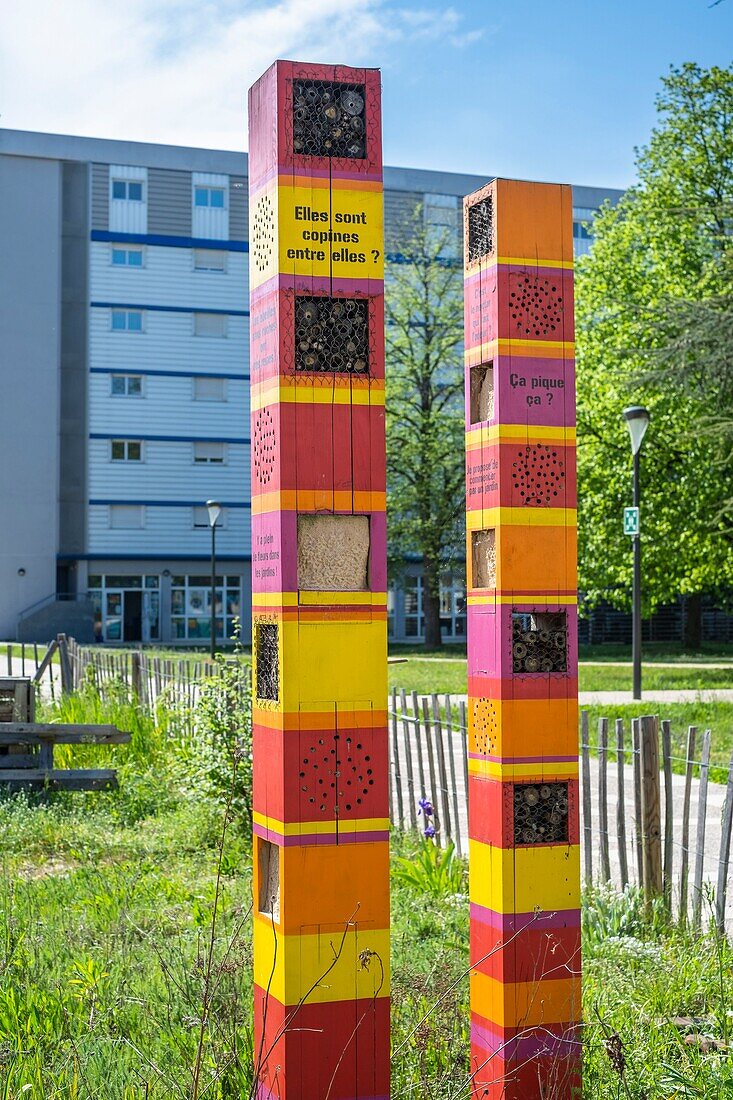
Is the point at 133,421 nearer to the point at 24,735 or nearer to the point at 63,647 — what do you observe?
the point at 63,647

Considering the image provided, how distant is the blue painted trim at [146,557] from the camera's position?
158 ft

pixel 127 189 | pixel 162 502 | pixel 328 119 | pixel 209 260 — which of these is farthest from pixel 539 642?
pixel 127 189

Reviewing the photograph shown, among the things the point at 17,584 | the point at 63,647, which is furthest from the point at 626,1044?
the point at 17,584

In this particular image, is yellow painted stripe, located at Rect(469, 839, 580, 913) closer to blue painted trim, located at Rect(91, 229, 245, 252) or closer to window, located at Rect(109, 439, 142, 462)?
window, located at Rect(109, 439, 142, 462)

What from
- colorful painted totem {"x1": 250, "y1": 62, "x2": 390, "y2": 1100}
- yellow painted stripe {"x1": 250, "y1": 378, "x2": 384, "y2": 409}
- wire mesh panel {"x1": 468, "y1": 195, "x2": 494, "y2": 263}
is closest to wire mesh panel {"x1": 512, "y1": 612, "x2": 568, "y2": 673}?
colorful painted totem {"x1": 250, "y1": 62, "x2": 390, "y2": 1100}

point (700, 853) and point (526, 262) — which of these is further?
point (700, 853)

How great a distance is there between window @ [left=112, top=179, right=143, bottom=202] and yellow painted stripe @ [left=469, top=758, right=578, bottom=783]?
49138 millimetres

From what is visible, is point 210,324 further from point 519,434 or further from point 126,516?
point 519,434

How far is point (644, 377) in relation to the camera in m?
16.2

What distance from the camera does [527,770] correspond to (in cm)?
362

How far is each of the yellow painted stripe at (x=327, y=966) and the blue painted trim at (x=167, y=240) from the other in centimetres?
4895

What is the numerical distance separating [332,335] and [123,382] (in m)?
47.4

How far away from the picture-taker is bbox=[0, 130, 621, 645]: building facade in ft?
158

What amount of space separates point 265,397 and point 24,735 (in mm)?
7810
